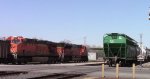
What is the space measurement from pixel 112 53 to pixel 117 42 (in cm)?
139

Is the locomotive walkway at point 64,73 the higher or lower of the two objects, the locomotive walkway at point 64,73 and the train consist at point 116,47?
the lower

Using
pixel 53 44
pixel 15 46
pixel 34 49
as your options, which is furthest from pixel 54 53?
pixel 15 46

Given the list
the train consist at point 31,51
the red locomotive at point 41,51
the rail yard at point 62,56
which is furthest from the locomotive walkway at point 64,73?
the red locomotive at point 41,51

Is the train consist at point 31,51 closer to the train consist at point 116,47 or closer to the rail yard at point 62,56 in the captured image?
the rail yard at point 62,56

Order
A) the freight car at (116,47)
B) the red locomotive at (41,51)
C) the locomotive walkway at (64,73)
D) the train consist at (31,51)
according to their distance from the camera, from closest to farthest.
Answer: the locomotive walkway at (64,73)
the freight car at (116,47)
the train consist at (31,51)
the red locomotive at (41,51)

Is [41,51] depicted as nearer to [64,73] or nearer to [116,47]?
[116,47]

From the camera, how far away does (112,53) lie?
44.0 m

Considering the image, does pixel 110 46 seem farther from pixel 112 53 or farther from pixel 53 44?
pixel 53 44

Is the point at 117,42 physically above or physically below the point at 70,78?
above

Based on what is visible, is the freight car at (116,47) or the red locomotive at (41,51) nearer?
A: the freight car at (116,47)

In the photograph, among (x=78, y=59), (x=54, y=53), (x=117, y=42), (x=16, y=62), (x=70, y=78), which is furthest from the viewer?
(x=78, y=59)

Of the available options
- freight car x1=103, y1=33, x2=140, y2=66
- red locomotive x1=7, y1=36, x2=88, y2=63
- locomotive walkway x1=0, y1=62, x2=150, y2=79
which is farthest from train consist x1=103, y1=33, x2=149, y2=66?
red locomotive x1=7, y1=36, x2=88, y2=63

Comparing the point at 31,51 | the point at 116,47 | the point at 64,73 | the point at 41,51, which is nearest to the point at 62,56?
the point at 41,51

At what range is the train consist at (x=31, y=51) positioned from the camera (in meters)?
50.5
